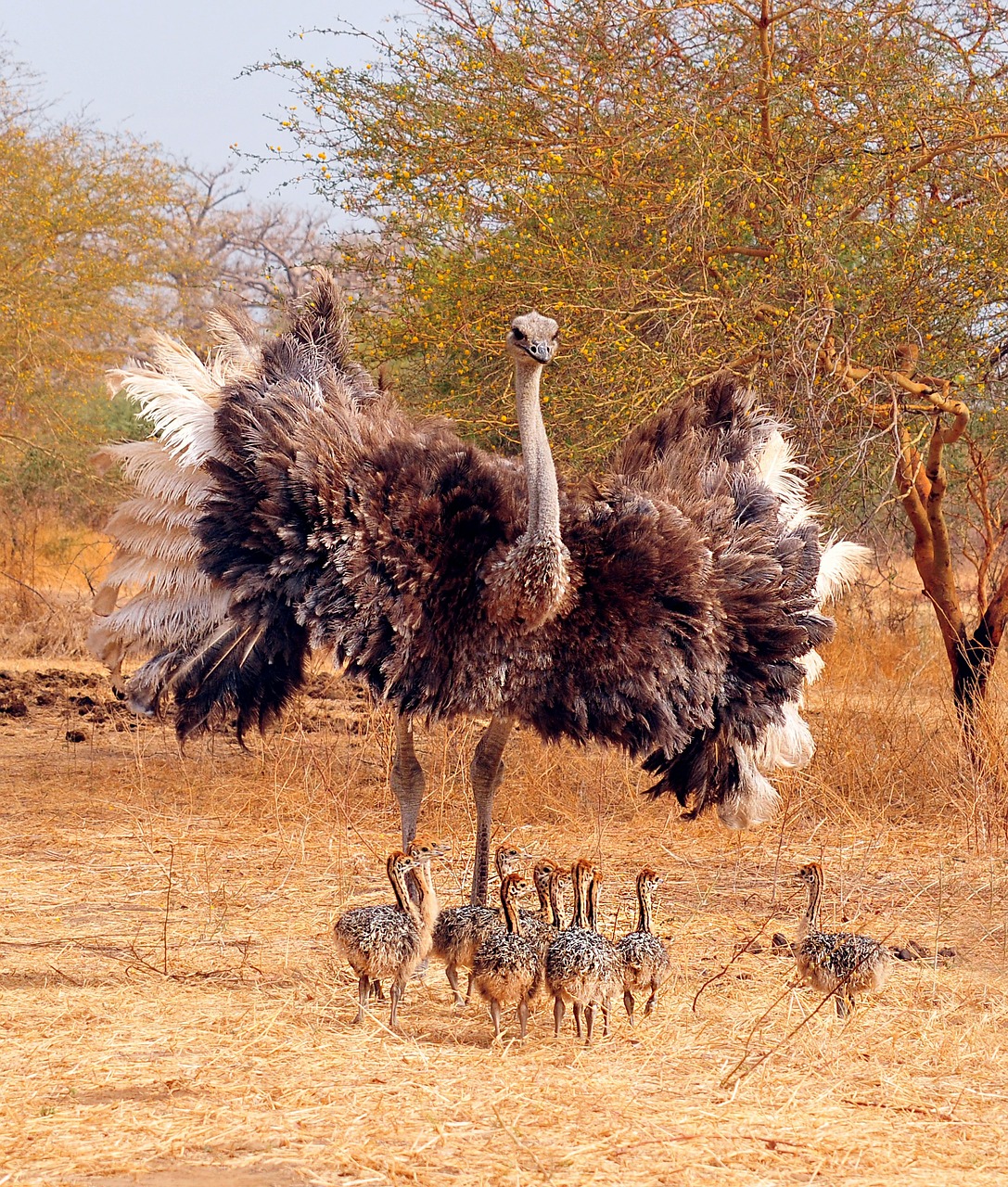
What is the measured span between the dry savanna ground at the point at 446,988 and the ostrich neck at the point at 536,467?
141 centimetres

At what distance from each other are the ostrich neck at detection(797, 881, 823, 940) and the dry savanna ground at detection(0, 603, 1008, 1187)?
228 mm

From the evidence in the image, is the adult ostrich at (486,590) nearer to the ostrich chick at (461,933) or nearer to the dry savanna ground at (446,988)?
the ostrich chick at (461,933)

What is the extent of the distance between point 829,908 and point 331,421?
255cm

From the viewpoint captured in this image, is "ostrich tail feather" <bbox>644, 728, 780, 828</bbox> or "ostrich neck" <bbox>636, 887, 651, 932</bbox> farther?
"ostrich tail feather" <bbox>644, 728, 780, 828</bbox>

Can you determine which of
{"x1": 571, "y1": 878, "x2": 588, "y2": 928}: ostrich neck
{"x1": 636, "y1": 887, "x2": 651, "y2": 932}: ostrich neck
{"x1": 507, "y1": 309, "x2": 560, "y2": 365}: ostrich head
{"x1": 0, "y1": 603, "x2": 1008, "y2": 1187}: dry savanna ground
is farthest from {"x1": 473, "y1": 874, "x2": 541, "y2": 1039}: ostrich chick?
{"x1": 507, "y1": 309, "x2": 560, "y2": 365}: ostrich head

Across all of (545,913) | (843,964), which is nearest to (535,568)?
(545,913)

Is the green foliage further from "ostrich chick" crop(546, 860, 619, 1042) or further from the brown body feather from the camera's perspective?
"ostrich chick" crop(546, 860, 619, 1042)

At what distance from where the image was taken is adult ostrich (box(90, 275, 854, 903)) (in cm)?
452

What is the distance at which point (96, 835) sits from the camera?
6793mm

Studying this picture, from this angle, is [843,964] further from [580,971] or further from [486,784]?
[486,784]

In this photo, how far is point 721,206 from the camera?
23.1ft

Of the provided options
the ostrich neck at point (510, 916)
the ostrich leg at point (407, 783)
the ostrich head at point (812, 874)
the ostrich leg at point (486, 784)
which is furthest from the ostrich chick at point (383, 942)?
the ostrich head at point (812, 874)

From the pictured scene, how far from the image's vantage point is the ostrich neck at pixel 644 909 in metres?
4.50

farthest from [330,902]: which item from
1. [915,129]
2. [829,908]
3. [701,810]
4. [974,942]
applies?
[915,129]
